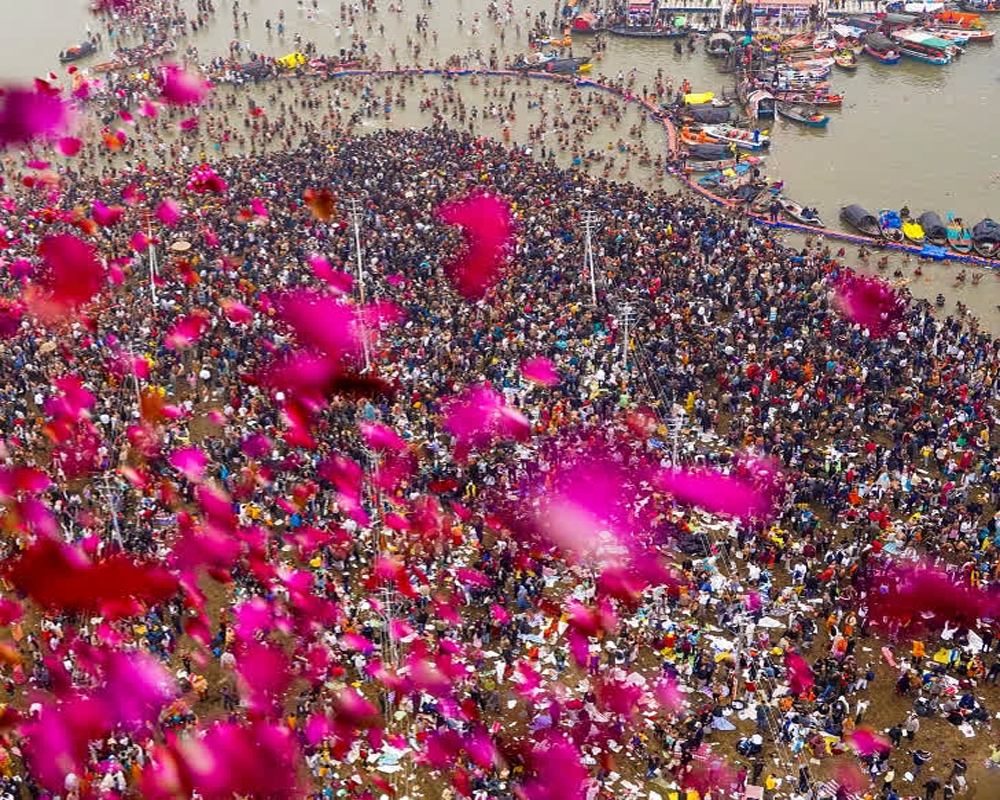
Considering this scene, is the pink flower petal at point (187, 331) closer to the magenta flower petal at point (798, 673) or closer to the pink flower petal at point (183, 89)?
the magenta flower petal at point (798, 673)

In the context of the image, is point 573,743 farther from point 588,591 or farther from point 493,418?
point 493,418

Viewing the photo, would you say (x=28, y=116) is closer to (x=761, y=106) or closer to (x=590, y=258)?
(x=590, y=258)

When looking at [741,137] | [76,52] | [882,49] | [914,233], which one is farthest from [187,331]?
[882,49]

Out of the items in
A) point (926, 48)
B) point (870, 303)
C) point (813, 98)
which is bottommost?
point (870, 303)

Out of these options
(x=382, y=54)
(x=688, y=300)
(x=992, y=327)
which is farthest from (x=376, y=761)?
(x=382, y=54)

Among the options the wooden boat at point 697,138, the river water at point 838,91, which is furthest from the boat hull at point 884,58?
the wooden boat at point 697,138

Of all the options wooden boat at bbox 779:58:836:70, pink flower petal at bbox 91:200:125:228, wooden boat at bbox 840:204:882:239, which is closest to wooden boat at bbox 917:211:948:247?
wooden boat at bbox 840:204:882:239
